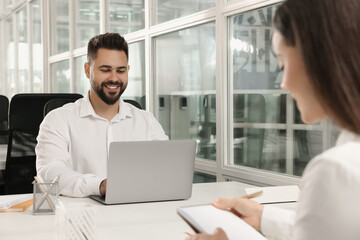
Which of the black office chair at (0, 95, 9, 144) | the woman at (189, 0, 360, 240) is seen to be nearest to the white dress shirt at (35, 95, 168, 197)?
Answer: the woman at (189, 0, 360, 240)

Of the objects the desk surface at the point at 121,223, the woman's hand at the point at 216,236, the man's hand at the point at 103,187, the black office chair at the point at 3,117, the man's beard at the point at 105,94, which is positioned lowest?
the desk surface at the point at 121,223

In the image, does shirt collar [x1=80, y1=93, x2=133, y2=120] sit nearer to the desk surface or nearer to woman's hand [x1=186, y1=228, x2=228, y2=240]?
the desk surface

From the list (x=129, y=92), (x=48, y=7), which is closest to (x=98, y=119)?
(x=129, y=92)

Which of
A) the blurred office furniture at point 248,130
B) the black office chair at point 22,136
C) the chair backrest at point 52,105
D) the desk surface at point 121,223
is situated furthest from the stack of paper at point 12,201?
the blurred office furniture at point 248,130

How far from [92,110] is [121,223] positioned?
946mm

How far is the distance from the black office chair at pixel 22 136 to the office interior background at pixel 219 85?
35.1 inches

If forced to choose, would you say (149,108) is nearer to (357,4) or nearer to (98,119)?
(98,119)

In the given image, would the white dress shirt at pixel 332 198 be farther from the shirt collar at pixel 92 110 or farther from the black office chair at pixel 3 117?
the black office chair at pixel 3 117

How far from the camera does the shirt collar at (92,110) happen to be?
2371mm

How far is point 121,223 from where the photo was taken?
1.55m

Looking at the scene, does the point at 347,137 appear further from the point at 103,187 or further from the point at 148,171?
the point at 103,187

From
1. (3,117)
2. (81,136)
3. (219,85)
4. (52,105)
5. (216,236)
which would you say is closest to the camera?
(216,236)

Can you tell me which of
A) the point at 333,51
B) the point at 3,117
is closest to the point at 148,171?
the point at 333,51

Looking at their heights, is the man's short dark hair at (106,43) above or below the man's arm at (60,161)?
above
